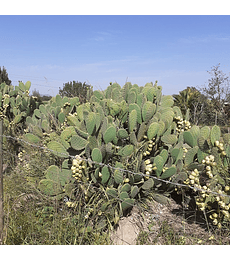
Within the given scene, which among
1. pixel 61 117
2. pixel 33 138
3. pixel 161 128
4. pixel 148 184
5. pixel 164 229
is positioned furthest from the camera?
pixel 61 117

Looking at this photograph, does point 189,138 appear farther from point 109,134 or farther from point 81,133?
point 81,133

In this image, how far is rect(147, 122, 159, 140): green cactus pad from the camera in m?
3.05

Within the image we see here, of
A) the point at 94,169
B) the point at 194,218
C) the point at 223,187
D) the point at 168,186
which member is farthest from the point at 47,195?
the point at 223,187

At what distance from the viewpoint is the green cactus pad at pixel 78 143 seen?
9.77 feet

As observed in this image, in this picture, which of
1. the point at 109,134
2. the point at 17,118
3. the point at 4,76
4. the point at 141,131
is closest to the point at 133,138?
the point at 141,131

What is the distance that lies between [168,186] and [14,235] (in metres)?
1.74

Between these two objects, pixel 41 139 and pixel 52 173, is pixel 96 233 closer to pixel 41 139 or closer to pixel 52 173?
pixel 52 173

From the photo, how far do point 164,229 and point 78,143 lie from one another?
126 cm

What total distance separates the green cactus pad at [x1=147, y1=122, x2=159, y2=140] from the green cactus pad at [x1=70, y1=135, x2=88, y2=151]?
72 cm

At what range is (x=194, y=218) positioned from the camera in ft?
9.64

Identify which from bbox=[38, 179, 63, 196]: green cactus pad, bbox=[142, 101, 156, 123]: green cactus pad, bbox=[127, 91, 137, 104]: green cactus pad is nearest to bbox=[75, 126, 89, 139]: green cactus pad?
bbox=[38, 179, 63, 196]: green cactus pad

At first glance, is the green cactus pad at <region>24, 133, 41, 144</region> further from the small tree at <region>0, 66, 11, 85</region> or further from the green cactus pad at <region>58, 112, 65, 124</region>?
the small tree at <region>0, 66, 11, 85</region>

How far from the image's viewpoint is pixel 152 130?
10.1ft

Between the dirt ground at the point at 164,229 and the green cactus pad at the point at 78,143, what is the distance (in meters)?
0.90
